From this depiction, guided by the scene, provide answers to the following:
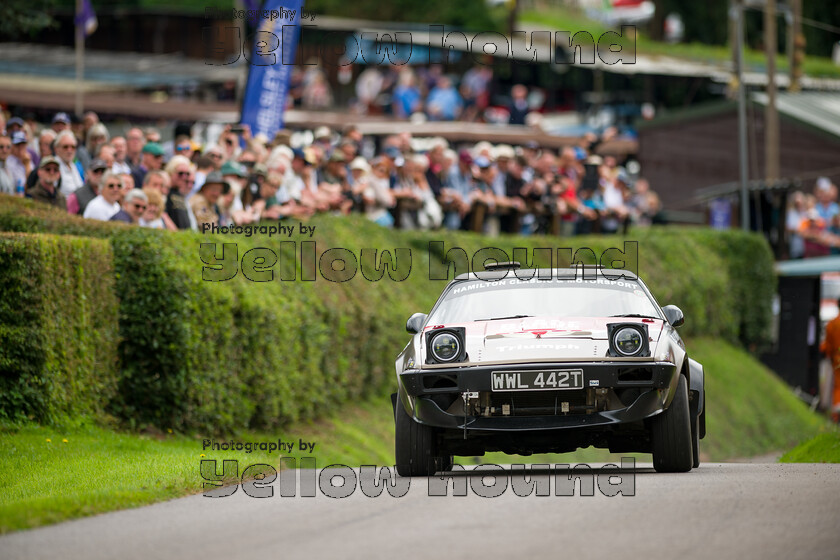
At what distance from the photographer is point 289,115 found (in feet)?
111

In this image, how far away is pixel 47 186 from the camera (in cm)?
1644

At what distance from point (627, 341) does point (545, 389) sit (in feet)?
2.41

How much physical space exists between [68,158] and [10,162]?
2.31 ft

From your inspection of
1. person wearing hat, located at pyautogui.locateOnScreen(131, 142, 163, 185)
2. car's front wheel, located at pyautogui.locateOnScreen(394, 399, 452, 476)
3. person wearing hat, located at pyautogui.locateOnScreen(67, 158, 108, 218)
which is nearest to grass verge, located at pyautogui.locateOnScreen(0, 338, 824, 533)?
car's front wheel, located at pyautogui.locateOnScreen(394, 399, 452, 476)

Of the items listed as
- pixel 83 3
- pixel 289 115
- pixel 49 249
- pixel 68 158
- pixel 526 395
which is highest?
pixel 83 3

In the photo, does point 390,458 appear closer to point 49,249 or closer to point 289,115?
point 49,249

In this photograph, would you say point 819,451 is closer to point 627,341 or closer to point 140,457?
point 627,341

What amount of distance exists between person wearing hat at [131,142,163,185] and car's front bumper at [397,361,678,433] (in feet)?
24.0

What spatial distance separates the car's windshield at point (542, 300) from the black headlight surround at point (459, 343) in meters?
0.86

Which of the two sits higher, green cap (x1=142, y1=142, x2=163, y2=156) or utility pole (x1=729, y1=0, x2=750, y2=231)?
utility pole (x1=729, y1=0, x2=750, y2=231)

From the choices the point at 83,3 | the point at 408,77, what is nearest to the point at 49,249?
the point at 83,3

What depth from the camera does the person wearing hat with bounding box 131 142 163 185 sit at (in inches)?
687

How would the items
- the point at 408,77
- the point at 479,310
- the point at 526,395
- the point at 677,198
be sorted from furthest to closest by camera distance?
1. the point at 677,198
2. the point at 408,77
3. the point at 479,310
4. the point at 526,395

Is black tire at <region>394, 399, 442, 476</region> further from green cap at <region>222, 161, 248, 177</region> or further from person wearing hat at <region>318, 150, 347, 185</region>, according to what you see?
person wearing hat at <region>318, 150, 347, 185</region>
